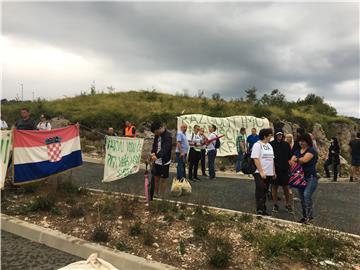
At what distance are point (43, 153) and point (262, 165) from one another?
5.13 m

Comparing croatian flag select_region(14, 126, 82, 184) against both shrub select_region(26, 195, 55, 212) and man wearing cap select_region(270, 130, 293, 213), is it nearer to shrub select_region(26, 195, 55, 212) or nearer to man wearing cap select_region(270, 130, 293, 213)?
shrub select_region(26, 195, 55, 212)

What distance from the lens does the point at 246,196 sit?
941cm

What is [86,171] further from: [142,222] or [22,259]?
[22,259]

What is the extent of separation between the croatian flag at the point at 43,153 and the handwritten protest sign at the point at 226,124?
27.1 ft

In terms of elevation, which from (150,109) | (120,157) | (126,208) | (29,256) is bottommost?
(29,256)

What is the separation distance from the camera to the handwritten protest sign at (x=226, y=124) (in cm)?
1750

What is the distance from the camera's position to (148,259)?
4.96 meters

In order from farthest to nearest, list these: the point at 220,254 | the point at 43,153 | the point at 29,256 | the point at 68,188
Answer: the point at 43,153 < the point at 68,188 < the point at 29,256 < the point at 220,254

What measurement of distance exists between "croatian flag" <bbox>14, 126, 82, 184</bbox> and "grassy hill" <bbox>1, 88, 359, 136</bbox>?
9578mm

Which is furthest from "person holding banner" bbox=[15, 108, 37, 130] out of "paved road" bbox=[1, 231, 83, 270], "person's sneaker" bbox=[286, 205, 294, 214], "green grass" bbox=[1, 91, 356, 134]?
"green grass" bbox=[1, 91, 356, 134]

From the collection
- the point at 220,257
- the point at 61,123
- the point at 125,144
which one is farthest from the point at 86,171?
the point at 61,123

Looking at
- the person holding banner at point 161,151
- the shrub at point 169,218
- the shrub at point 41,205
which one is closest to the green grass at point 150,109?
the person holding banner at point 161,151

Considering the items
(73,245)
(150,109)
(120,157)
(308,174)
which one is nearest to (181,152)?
(120,157)

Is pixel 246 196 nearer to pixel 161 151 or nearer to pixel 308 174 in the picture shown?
pixel 308 174
